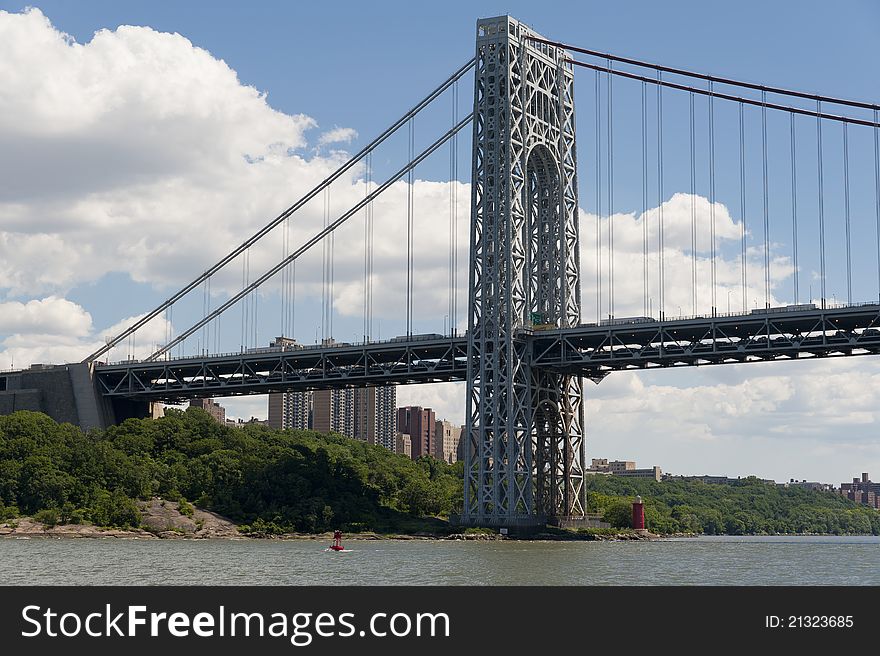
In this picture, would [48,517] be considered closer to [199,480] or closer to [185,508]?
[185,508]

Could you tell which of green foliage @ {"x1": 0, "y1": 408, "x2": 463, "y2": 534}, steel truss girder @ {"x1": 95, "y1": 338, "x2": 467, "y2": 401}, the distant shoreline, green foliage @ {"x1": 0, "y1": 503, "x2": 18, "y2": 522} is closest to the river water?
the distant shoreline

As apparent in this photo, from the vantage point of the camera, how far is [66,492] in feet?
342

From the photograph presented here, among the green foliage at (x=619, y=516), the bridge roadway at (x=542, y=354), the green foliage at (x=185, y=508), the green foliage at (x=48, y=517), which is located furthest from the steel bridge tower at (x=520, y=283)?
the green foliage at (x=48, y=517)

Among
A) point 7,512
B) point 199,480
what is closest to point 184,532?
point 199,480

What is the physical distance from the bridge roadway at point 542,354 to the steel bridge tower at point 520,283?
9.98 ft

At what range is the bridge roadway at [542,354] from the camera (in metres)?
99.2

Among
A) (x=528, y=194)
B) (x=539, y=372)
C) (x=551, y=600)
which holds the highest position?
(x=528, y=194)

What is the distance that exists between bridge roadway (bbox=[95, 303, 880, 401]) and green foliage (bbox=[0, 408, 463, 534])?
5234 mm

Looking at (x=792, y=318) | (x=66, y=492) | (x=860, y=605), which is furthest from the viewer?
(x=66, y=492)

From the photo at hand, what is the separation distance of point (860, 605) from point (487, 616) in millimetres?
9398

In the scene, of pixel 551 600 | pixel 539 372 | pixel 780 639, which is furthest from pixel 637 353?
pixel 780 639

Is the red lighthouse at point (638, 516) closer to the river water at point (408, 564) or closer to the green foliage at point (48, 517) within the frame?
the river water at point (408, 564)

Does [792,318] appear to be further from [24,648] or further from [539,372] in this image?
[24,648]

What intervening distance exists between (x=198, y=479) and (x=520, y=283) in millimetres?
31054
